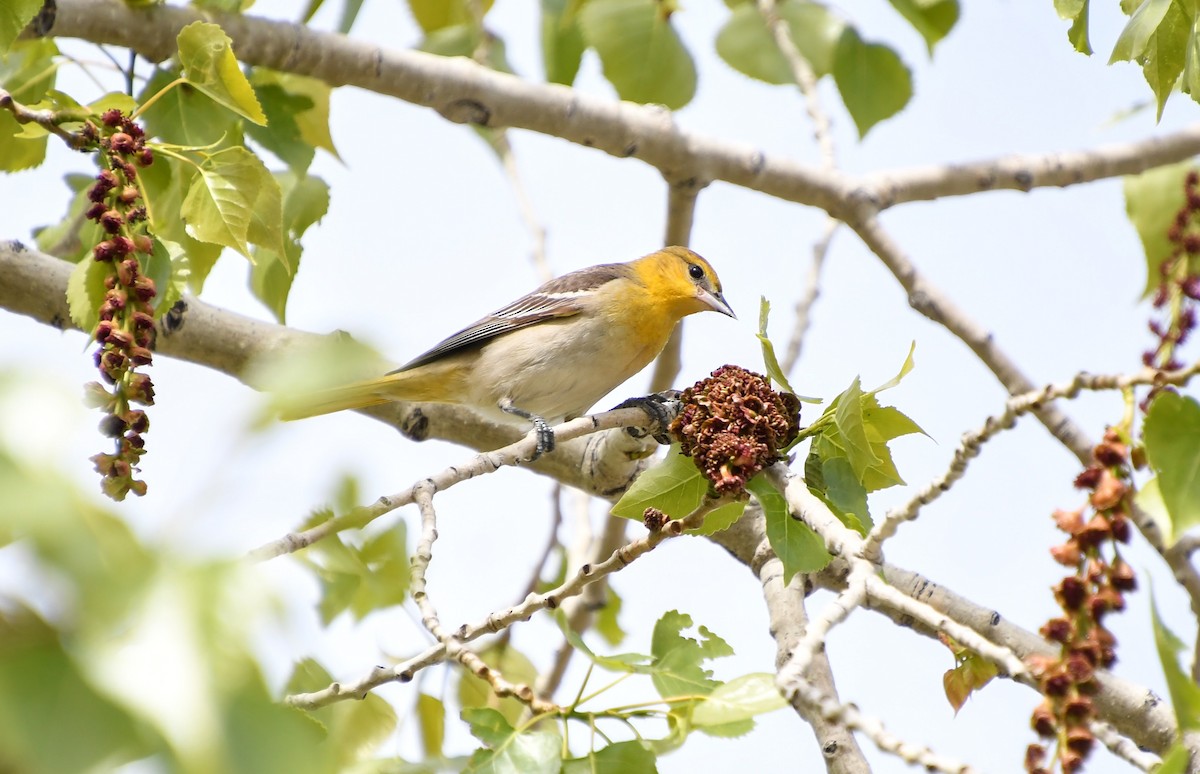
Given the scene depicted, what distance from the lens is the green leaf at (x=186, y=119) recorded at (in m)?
3.66

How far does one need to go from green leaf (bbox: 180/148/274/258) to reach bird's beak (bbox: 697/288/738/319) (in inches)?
147

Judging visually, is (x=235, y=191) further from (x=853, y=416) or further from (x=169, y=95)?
(x=853, y=416)

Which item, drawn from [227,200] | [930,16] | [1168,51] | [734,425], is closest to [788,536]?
[734,425]

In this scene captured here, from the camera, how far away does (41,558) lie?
2.66ft

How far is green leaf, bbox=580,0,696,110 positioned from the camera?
4617 millimetres

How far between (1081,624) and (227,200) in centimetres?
226

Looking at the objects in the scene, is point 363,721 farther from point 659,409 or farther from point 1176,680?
point 1176,680

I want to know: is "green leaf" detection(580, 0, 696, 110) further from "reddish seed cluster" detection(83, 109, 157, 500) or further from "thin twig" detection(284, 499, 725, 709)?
"thin twig" detection(284, 499, 725, 709)

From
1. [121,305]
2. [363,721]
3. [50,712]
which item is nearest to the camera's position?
[50,712]

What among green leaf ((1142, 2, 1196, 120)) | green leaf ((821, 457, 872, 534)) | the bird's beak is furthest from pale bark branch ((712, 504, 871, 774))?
the bird's beak

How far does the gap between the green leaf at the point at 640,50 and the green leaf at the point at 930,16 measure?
2.91 feet

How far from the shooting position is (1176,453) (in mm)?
1603

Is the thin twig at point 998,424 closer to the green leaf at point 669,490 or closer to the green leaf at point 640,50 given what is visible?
the green leaf at point 669,490

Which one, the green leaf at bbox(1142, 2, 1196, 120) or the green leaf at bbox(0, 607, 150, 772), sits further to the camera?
the green leaf at bbox(1142, 2, 1196, 120)
